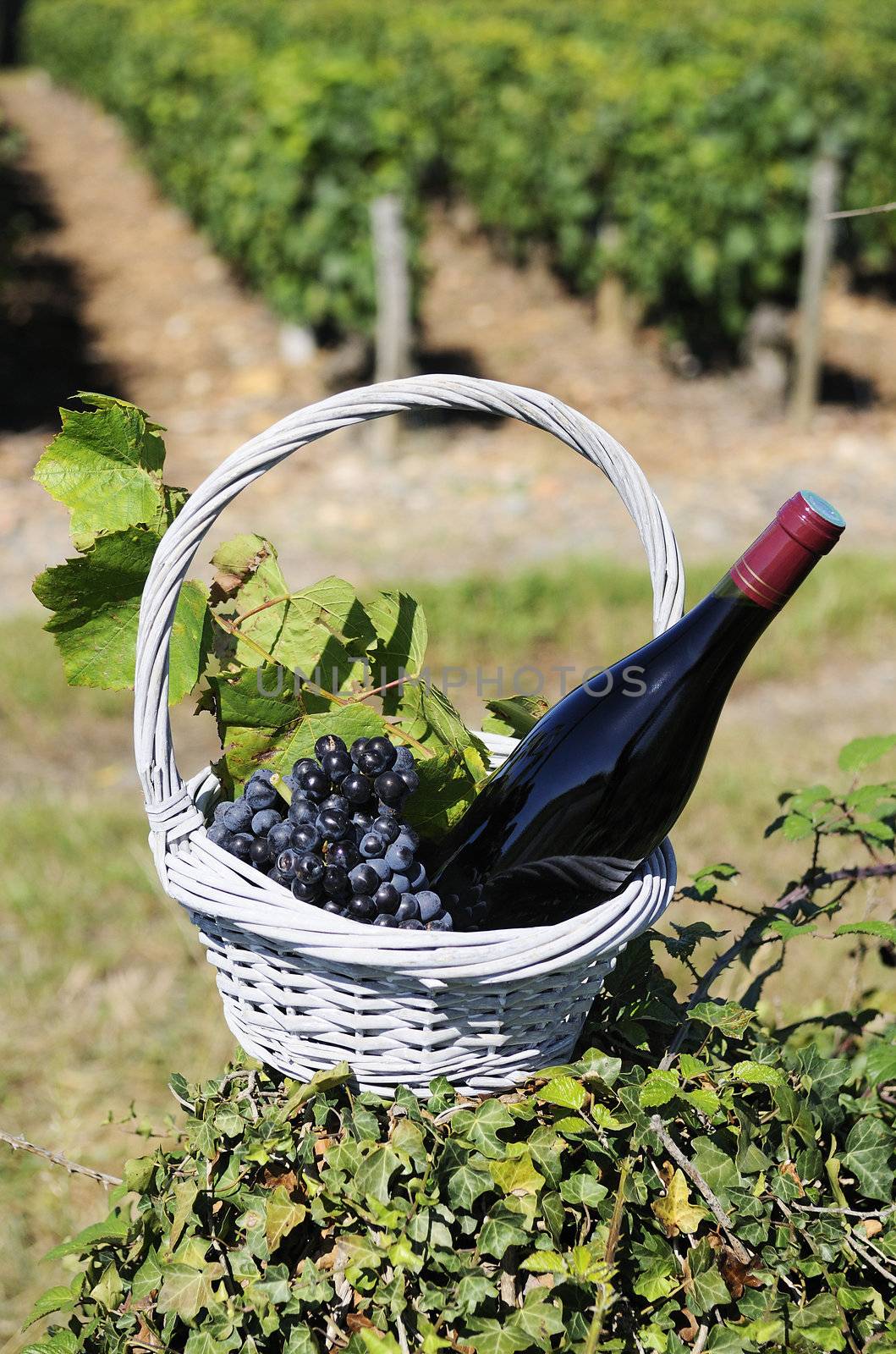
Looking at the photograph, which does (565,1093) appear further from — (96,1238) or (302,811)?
(96,1238)

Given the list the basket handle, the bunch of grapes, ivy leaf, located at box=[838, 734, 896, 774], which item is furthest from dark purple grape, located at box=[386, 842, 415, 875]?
ivy leaf, located at box=[838, 734, 896, 774]

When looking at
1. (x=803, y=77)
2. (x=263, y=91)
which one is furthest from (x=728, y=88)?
(x=263, y=91)

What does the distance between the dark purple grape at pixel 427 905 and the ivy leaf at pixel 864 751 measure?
2.46 feet

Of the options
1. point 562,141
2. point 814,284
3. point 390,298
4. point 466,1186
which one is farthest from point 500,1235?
point 562,141

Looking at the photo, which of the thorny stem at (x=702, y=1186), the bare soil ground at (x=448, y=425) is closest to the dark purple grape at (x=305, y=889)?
the thorny stem at (x=702, y=1186)

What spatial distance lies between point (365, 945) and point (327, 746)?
30 cm

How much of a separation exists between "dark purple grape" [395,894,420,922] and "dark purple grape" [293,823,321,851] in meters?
0.11

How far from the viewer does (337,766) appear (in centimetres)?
128

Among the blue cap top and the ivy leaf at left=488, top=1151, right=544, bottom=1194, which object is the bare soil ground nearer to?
the blue cap top

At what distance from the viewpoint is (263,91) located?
748cm

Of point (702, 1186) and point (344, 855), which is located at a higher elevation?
point (344, 855)

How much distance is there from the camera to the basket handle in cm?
118

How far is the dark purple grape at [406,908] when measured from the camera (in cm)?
121

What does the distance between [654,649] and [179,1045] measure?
64.2 inches
